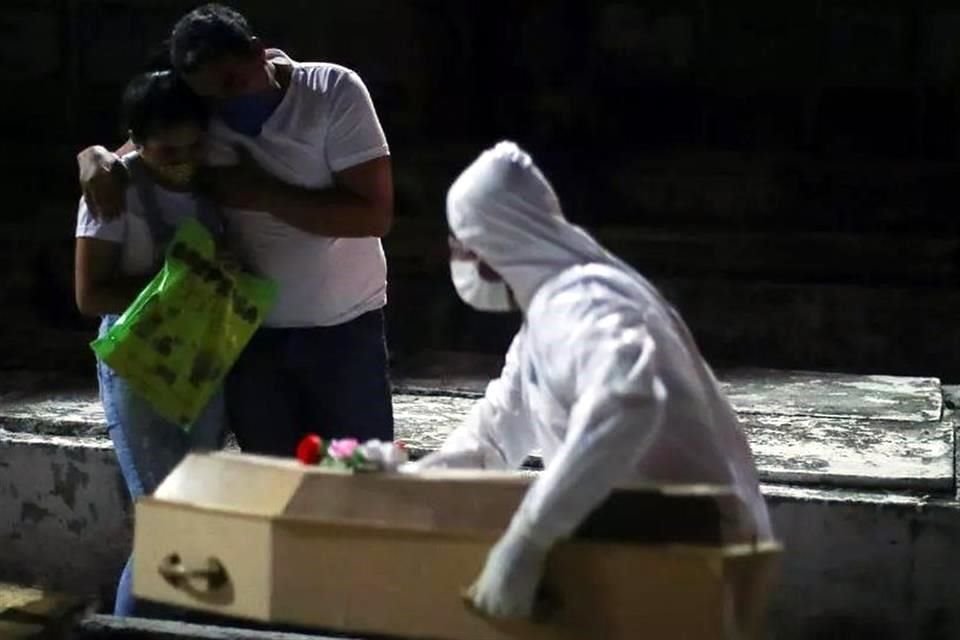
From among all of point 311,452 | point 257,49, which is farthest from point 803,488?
point 257,49

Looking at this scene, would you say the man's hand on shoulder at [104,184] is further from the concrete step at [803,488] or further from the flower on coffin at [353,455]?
the concrete step at [803,488]

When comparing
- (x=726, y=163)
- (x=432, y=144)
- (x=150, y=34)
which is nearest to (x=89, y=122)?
(x=150, y=34)

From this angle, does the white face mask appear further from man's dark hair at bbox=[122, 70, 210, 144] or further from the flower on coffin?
man's dark hair at bbox=[122, 70, 210, 144]

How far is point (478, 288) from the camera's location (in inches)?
90.3

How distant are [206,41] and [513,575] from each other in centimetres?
110

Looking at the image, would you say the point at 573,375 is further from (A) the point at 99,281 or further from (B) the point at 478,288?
(A) the point at 99,281

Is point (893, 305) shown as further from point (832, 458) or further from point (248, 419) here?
point (248, 419)

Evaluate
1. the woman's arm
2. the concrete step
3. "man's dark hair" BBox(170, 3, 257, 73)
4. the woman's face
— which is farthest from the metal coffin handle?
the concrete step

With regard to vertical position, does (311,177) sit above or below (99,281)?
above

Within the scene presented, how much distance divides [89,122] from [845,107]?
335cm

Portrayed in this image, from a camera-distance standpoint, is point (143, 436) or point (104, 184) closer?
point (104, 184)

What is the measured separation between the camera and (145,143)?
264cm

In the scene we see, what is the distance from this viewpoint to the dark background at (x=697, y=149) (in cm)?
611

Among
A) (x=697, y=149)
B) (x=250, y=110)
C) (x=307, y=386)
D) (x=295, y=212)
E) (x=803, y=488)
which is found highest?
(x=250, y=110)
